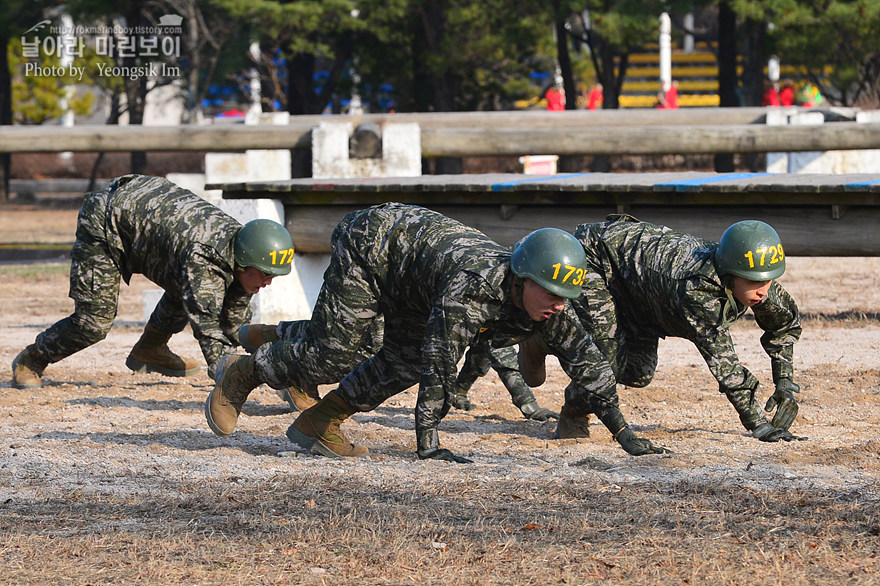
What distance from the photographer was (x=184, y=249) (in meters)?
8.08

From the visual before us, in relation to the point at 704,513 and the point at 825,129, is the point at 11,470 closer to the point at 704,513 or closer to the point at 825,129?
the point at 704,513

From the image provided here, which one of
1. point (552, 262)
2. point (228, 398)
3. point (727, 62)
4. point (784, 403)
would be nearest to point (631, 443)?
point (784, 403)

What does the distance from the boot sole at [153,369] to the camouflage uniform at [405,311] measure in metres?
2.96

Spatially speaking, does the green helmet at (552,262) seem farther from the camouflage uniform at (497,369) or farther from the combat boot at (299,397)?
the combat boot at (299,397)

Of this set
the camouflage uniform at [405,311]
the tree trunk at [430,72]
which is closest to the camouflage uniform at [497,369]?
the camouflage uniform at [405,311]

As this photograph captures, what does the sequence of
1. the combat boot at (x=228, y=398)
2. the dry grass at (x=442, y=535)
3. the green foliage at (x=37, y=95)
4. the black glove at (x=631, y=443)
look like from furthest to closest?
the green foliage at (x=37, y=95), the combat boot at (x=228, y=398), the black glove at (x=631, y=443), the dry grass at (x=442, y=535)

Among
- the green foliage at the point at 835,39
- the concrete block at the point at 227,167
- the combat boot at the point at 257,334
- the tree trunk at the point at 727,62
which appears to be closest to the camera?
the combat boot at the point at 257,334

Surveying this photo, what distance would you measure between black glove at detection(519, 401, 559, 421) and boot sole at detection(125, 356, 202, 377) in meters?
2.91

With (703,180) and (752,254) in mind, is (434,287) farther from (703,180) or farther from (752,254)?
(703,180)

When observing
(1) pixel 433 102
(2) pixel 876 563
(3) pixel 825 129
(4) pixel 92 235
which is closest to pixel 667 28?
(1) pixel 433 102

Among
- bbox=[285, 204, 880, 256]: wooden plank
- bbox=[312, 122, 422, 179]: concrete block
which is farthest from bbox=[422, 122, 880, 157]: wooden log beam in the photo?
bbox=[285, 204, 880, 256]: wooden plank

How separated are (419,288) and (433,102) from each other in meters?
21.6

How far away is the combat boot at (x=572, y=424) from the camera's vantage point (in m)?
7.31

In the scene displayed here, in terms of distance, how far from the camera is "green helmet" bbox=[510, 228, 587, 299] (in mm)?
5832
